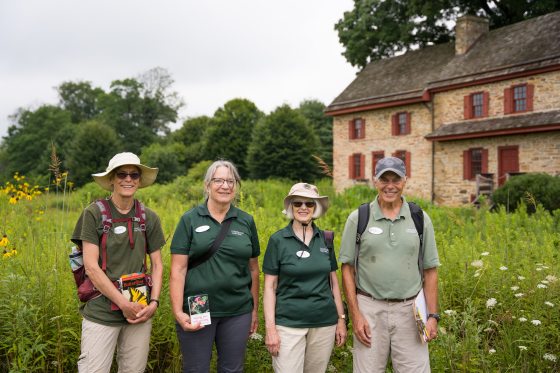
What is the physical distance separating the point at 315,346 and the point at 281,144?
2993 cm

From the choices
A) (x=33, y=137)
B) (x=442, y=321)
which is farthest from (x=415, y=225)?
(x=33, y=137)

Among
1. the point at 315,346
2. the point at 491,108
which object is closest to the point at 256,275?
the point at 315,346

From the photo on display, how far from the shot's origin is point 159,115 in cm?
6206

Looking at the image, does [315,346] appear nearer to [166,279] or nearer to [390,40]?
[166,279]

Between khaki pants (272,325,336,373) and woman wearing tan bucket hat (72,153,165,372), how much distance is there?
2.99 feet

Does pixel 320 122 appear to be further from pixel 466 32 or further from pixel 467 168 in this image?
pixel 467 168

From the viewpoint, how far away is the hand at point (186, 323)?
3.32 metres

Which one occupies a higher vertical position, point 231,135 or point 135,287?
point 231,135

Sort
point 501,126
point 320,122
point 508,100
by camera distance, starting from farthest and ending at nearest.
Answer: point 320,122, point 508,100, point 501,126

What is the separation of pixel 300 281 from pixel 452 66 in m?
23.2

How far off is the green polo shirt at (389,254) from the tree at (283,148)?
29.2m

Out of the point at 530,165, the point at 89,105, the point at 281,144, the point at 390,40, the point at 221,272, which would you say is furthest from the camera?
the point at 89,105

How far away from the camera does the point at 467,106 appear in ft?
75.6

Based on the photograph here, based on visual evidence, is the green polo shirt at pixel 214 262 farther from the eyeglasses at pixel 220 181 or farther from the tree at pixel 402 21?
the tree at pixel 402 21
